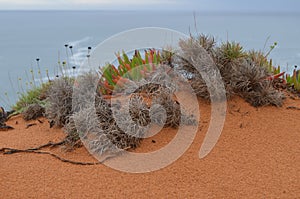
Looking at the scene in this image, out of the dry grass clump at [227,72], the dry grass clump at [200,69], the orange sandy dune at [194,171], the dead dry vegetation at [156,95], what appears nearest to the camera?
the orange sandy dune at [194,171]

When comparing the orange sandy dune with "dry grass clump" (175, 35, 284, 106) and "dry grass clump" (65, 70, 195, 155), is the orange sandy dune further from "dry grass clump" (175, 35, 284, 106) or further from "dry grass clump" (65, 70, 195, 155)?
"dry grass clump" (175, 35, 284, 106)

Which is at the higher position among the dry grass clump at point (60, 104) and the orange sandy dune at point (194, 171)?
the dry grass clump at point (60, 104)

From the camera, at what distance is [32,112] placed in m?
5.73

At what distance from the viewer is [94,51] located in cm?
552

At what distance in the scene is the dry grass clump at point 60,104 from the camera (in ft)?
16.6

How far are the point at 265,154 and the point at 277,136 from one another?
0.52 m

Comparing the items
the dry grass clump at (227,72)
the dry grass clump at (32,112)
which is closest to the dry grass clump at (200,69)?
the dry grass clump at (227,72)

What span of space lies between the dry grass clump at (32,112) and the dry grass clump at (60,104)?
349mm

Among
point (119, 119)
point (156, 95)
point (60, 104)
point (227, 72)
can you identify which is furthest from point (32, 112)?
point (227, 72)

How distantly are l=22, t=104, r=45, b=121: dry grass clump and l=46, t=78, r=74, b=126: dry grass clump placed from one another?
0.35m

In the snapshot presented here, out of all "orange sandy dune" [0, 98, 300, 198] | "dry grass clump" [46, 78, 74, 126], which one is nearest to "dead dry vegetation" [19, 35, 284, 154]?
"dry grass clump" [46, 78, 74, 126]

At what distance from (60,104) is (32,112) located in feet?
2.67

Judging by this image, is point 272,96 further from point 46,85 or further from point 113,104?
point 46,85

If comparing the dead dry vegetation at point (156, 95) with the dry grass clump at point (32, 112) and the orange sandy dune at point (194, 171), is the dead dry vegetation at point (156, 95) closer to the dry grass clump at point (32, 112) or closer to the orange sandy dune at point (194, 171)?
Result: the dry grass clump at point (32, 112)
